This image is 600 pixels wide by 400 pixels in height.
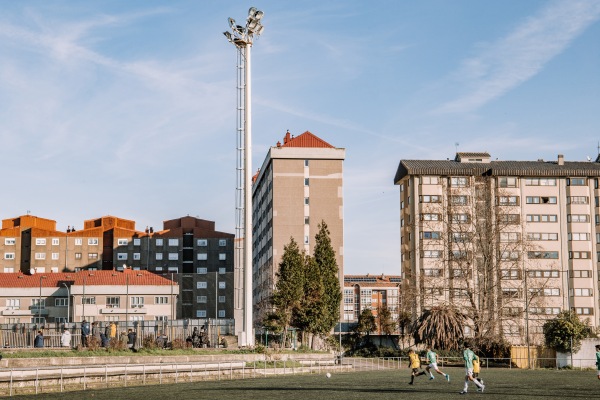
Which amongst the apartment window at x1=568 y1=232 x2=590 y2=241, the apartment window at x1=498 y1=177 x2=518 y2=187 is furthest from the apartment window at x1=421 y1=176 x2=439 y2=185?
the apartment window at x1=568 y1=232 x2=590 y2=241

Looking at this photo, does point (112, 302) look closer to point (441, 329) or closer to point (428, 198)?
point (428, 198)

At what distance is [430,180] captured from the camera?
3878 inches

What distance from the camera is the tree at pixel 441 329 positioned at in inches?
2576

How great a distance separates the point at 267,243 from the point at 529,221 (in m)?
35.7

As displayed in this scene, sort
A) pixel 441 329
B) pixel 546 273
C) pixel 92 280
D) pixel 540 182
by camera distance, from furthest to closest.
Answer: pixel 540 182, pixel 546 273, pixel 92 280, pixel 441 329

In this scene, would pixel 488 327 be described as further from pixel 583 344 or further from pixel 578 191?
pixel 578 191

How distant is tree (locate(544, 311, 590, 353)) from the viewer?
59844mm

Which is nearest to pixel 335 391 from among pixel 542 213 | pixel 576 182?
pixel 542 213

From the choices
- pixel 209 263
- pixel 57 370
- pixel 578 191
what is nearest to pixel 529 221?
pixel 578 191

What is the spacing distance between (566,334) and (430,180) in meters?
40.4

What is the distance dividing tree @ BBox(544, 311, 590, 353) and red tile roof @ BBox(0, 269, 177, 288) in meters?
49.1

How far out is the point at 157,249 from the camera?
139m

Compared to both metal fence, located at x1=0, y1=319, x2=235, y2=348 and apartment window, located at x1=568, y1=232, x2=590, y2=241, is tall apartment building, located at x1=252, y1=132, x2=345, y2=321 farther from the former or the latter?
metal fence, located at x1=0, y1=319, x2=235, y2=348

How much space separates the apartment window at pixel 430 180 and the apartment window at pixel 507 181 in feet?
25.7
